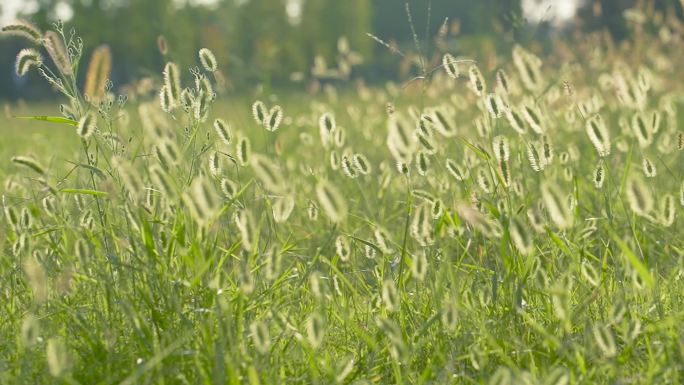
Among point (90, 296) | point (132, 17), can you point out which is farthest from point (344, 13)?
point (90, 296)

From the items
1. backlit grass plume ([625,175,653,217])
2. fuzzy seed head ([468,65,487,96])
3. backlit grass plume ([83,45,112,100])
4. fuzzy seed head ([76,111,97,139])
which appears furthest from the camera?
backlit grass plume ([83,45,112,100])

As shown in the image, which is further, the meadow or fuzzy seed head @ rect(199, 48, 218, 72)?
fuzzy seed head @ rect(199, 48, 218, 72)

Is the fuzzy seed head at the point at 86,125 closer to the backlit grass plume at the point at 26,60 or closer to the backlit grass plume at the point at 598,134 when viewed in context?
the backlit grass plume at the point at 26,60

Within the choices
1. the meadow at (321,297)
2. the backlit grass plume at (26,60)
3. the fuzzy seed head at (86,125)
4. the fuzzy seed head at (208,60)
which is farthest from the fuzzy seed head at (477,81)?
the backlit grass plume at (26,60)

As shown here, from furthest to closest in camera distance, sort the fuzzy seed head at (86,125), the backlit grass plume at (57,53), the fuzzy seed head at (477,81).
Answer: the fuzzy seed head at (477,81) → the backlit grass plume at (57,53) → the fuzzy seed head at (86,125)

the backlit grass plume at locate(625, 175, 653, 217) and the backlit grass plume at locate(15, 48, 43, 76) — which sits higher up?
the backlit grass plume at locate(15, 48, 43, 76)

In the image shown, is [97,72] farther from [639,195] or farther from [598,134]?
[639,195]

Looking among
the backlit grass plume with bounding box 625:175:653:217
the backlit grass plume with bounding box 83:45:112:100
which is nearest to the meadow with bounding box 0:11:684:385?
the backlit grass plume with bounding box 625:175:653:217

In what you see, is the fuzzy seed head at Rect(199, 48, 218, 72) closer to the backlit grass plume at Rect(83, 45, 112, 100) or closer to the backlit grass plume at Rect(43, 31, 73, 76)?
the backlit grass plume at Rect(43, 31, 73, 76)

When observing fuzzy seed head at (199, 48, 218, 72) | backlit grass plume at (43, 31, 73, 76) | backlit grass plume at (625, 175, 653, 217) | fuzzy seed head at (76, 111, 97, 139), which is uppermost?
backlit grass plume at (43, 31, 73, 76)

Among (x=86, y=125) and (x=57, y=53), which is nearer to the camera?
(x=86, y=125)

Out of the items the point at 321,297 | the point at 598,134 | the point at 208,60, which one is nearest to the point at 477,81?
the point at 598,134

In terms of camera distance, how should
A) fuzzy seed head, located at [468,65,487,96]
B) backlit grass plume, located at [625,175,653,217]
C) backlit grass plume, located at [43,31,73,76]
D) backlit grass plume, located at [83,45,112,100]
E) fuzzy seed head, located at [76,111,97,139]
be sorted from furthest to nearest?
backlit grass plume, located at [83,45,112,100], fuzzy seed head, located at [468,65,487,96], backlit grass plume, located at [43,31,73,76], fuzzy seed head, located at [76,111,97,139], backlit grass plume, located at [625,175,653,217]

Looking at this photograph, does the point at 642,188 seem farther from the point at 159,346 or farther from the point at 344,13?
the point at 344,13
